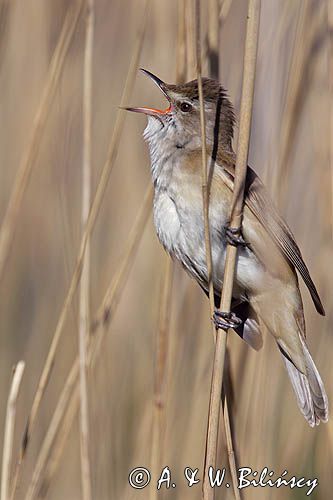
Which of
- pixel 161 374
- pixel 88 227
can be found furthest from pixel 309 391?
pixel 88 227

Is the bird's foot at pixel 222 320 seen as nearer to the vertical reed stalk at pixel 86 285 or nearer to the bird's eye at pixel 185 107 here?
the vertical reed stalk at pixel 86 285

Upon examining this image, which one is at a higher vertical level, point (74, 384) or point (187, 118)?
point (187, 118)

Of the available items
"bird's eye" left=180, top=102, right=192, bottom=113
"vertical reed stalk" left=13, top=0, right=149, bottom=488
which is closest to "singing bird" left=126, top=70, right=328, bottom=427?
"bird's eye" left=180, top=102, right=192, bottom=113

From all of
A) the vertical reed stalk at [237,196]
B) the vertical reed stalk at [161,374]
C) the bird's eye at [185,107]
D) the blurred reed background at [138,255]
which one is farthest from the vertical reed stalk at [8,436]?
the bird's eye at [185,107]

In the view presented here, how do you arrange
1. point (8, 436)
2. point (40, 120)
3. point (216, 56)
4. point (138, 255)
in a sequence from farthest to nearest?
point (138, 255)
point (40, 120)
point (216, 56)
point (8, 436)

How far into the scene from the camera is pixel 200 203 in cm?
240

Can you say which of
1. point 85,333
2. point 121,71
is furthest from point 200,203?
point 121,71

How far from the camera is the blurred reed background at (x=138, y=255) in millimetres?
2432

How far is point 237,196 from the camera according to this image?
2.02 m

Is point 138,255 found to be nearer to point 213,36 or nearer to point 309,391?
point 309,391

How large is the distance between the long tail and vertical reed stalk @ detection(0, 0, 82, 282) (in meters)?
0.91

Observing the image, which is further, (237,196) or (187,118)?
(187,118)

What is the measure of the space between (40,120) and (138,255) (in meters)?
0.97

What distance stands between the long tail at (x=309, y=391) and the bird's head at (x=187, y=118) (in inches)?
26.9
